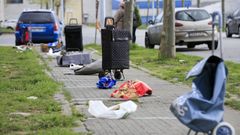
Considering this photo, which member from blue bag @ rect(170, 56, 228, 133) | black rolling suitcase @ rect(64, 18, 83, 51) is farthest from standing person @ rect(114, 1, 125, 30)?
blue bag @ rect(170, 56, 228, 133)

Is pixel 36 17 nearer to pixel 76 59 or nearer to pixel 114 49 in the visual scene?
pixel 76 59

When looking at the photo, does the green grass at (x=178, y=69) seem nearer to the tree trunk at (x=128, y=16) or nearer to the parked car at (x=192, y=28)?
the tree trunk at (x=128, y=16)

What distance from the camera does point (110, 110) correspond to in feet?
26.8

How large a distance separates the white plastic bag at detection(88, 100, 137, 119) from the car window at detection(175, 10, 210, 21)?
14615 millimetres

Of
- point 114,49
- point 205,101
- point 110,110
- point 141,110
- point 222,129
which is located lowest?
point 141,110

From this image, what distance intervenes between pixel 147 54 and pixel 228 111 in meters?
11.7

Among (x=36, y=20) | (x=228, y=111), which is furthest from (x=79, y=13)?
(x=228, y=111)

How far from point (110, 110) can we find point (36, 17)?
63.0 feet

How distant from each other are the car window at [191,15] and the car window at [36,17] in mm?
6264

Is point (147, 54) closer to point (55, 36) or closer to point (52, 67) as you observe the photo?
point (52, 67)

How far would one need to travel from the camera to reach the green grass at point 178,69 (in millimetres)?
10269

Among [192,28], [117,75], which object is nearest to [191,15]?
[192,28]

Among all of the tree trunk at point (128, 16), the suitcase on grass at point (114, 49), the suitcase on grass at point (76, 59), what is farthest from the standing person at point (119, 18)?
the suitcase on grass at point (114, 49)

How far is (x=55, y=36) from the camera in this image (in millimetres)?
26391
